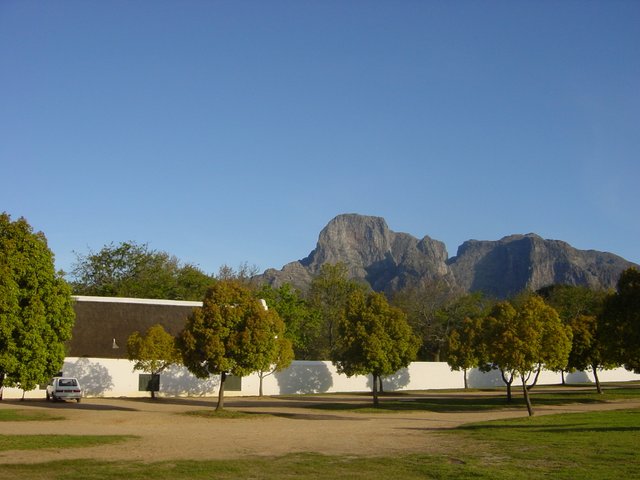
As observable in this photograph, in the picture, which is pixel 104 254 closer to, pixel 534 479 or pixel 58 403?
pixel 58 403

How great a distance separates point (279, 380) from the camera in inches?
1996

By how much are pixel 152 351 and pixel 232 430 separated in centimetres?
1853

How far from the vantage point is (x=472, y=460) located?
51.3ft

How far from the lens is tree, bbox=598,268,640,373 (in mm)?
34281

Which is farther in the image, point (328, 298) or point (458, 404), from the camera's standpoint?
point (328, 298)

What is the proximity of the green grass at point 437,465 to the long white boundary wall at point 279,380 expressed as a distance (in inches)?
1168

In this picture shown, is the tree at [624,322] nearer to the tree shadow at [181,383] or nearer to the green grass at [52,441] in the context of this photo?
the tree shadow at [181,383]

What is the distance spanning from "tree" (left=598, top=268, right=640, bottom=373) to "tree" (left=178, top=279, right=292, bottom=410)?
18420 mm

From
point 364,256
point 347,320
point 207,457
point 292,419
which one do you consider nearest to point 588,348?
point 347,320

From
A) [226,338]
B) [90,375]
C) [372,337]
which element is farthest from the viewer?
[90,375]

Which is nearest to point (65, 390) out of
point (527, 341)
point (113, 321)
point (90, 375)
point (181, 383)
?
point (90, 375)

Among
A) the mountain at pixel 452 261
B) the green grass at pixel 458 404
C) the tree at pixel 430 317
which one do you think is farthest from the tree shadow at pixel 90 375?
the mountain at pixel 452 261

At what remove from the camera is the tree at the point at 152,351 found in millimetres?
41250

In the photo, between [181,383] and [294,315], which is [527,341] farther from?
[294,315]
